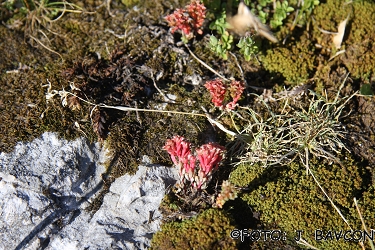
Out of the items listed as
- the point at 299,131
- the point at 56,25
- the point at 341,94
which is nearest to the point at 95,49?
the point at 56,25

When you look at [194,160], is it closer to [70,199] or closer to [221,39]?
[70,199]

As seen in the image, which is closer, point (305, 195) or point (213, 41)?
point (305, 195)

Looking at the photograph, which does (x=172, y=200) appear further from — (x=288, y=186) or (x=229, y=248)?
(x=288, y=186)

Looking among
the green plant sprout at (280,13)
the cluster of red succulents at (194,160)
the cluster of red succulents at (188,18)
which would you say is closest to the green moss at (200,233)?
the cluster of red succulents at (194,160)

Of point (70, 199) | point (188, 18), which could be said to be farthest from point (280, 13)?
point (70, 199)

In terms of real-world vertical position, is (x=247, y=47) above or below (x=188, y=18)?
below

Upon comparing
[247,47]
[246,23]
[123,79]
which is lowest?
[123,79]

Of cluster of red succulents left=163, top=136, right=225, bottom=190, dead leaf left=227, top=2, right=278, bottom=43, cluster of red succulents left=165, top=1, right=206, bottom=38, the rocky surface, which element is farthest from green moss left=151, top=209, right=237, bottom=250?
dead leaf left=227, top=2, right=278, bottom=43
